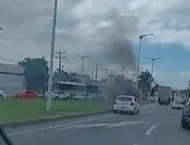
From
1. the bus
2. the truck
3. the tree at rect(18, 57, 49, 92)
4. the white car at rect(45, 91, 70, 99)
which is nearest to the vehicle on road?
the white car at rect(45, 91, 70, 99)

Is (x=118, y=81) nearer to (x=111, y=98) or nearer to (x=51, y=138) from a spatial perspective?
(x=111, y=98)

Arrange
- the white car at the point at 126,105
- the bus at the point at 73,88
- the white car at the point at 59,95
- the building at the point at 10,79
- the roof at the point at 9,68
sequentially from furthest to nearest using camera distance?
the bus at the point at 73,88 < the roof at the point at 9,68 < the building at the point at 10,79 < the white car at the point at 59,95 < the white car at the point at 126,105

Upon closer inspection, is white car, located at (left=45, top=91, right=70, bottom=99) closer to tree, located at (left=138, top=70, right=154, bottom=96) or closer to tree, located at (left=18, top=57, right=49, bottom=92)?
tree, located at (left=18, top=57, right=49, bottom=92)

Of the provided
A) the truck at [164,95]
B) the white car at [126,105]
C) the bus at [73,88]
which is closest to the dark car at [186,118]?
the white car at [126,105]

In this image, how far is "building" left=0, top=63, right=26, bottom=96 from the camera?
98250 mm

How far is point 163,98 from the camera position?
99.6 metres

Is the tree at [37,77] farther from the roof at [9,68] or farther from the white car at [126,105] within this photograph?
the white car at [126,105]

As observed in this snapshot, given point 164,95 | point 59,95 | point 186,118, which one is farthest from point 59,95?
point 186,118

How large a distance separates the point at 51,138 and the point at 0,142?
522 inches

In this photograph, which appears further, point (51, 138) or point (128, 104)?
point (128, 104)

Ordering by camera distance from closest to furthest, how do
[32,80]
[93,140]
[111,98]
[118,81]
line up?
[93,140] → [111,98] → [118,81] → [32,80]

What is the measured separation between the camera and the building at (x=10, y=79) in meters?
98.2

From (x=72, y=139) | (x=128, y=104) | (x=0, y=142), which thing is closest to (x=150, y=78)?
(x=128, y=104)

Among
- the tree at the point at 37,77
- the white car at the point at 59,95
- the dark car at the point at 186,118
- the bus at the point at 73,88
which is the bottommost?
the dark car at the point at 186,118
